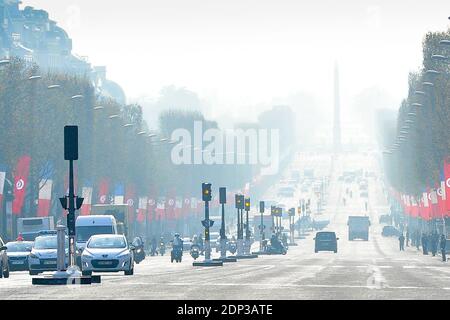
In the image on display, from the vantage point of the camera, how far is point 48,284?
45719mm

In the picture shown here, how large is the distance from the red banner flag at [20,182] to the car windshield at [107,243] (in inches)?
1507

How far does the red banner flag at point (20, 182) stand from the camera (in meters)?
99.1

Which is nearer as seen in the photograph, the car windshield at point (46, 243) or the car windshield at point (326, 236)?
the car windshield at point (46, 243)

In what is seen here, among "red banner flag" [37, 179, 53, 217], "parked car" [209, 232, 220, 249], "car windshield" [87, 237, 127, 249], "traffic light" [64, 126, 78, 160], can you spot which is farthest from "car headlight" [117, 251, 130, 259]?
"parked car" [209, 232, 220, 249]

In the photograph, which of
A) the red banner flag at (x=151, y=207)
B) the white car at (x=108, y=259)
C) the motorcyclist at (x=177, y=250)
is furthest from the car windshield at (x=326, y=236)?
the white car at (x=108, y=259)

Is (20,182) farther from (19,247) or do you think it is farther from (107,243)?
(107,243)

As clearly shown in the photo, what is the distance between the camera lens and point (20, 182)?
99312 millimetres

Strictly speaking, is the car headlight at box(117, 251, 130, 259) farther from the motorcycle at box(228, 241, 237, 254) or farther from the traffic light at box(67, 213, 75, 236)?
the motorcycle at box(228, 241, 237, 254)

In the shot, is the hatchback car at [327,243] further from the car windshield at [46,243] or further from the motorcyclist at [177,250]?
the car windshield at [46,243]

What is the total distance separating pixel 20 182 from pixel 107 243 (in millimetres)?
39136

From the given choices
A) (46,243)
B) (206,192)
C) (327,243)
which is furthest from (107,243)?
(327,243)

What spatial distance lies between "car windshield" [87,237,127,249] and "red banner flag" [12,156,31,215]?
126ft

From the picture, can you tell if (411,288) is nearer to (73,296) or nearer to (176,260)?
(73,296)
